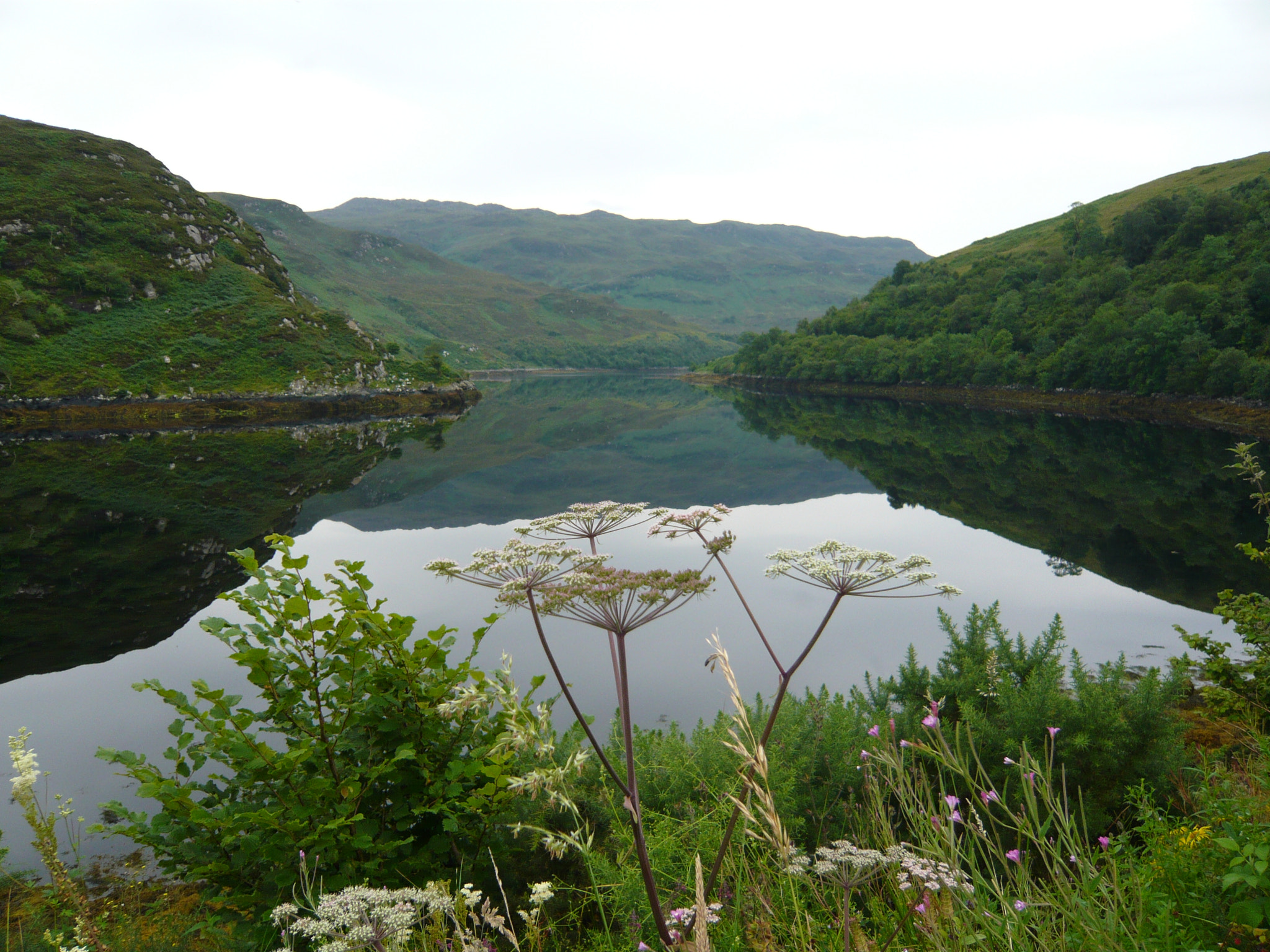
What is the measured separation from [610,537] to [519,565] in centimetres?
1708

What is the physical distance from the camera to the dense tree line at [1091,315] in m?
74.7

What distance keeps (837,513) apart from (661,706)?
17840 mm

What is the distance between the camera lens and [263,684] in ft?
14.2

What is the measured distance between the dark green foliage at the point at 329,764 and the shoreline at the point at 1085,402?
216ft

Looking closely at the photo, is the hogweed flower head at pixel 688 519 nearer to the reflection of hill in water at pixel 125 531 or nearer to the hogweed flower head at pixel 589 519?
the hogweed flower head at pixel 589 519

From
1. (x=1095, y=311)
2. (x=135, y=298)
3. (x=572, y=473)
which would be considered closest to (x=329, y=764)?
(x=572, y=473)

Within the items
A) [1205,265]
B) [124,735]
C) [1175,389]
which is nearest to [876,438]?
[1175,389]

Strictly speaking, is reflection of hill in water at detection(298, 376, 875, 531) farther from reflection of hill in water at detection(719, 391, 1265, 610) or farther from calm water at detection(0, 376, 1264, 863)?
reflection of hill in water at detection(719, 391, 1265, 610)

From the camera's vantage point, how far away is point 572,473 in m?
38.8

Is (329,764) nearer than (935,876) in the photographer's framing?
No

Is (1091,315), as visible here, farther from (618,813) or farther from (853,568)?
(618,813)

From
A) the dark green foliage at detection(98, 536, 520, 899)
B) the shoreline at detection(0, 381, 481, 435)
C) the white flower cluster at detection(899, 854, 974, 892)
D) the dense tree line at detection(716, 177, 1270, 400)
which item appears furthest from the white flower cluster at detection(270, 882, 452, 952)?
the dense tree line at detection(716, 177, 1270, 400)

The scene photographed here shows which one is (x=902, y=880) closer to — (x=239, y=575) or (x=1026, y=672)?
(x=1026, y=672)

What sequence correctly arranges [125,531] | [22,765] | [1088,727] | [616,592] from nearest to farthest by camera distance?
[22,765]
[616,592]
[1088,727]
[125,531]
